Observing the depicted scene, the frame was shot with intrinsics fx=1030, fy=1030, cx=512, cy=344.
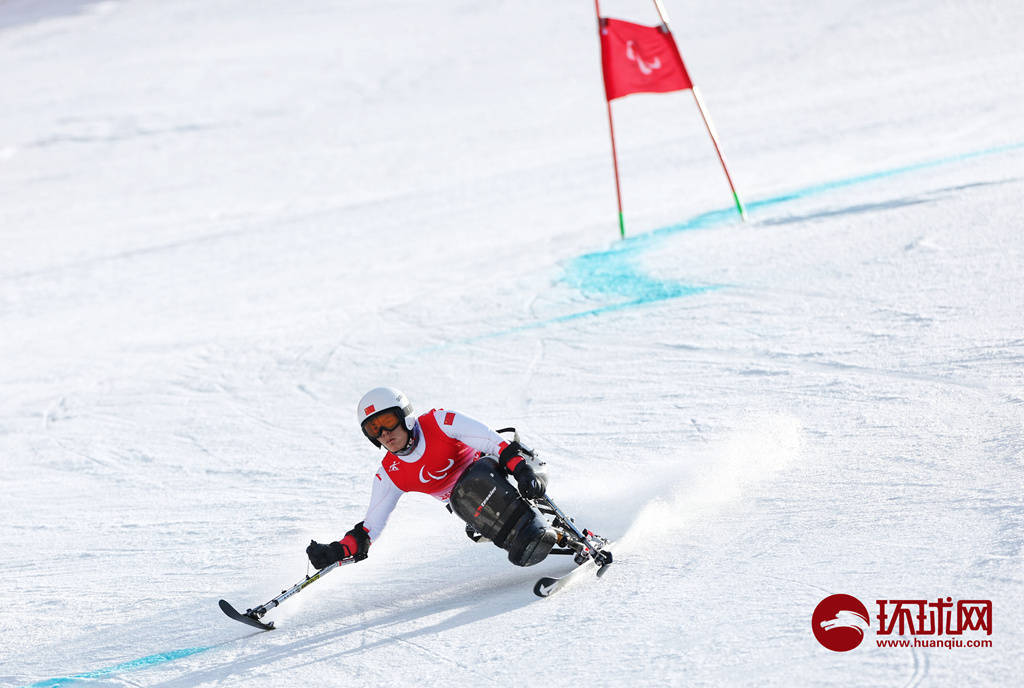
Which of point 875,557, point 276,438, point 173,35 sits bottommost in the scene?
point 276,438

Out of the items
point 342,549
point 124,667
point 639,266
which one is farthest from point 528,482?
point 639,266

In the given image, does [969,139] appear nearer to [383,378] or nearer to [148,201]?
[383,378]

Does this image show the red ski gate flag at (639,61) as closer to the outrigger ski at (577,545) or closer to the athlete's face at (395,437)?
the outrigger ski at (577,545)

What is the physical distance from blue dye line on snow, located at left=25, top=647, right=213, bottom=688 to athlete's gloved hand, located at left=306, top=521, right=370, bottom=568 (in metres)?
0.76

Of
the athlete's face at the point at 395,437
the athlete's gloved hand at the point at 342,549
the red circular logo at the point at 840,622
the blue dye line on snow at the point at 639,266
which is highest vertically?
the athlete's face at the point at 395,437

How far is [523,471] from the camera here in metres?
4.58

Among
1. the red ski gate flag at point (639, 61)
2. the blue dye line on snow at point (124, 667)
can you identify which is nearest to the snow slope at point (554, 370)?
the blue dye line on snow at point (124, 667)

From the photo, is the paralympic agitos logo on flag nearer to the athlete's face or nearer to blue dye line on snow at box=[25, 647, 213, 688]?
the athlete's face

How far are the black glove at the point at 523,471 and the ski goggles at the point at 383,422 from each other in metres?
0.51

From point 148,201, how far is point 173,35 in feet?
43.6

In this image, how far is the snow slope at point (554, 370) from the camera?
4504 mm

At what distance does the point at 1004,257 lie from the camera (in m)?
8.43

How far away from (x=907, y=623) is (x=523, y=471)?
1.67 m

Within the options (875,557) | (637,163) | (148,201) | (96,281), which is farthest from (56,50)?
(875,557)
